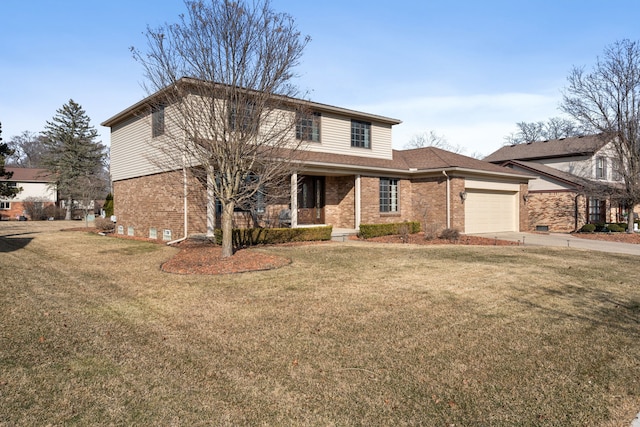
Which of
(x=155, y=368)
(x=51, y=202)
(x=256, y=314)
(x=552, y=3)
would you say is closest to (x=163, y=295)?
(x=256, y=314)

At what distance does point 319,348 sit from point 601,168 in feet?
97.1

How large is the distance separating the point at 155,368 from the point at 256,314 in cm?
189

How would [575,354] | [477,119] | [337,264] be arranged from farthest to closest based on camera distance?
[477,119], [337,264], [575,354]

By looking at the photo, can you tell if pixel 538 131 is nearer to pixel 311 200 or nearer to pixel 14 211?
pixel 311 200

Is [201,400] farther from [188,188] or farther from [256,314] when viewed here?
[188,188]

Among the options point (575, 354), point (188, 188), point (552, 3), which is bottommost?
point (575, 354)

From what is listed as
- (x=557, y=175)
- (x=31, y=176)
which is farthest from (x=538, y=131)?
(x=31, y=176)

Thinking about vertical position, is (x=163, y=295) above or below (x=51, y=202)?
below

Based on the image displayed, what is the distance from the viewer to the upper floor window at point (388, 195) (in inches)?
731

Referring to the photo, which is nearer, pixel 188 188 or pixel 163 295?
pixel 163 295

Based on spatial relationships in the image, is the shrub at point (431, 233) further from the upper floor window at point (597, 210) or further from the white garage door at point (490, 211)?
the upper floor window at point (597, 210)

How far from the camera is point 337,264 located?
950cm

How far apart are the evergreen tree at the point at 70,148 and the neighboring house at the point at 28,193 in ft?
9.51

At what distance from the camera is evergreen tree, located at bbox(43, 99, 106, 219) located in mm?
38844
